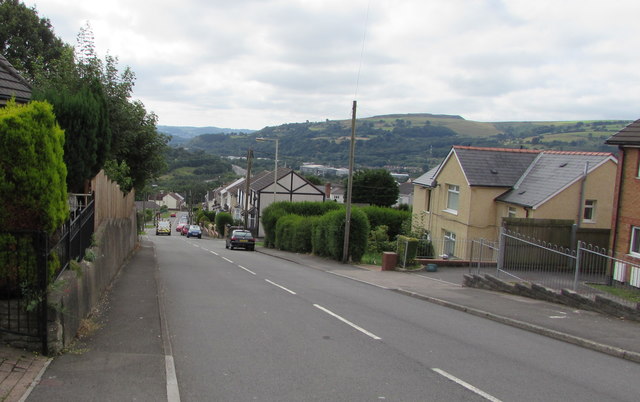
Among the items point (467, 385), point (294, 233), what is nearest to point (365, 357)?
point (467, 385)

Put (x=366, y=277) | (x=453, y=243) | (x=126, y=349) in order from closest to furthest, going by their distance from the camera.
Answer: (x=126, y=349)
(x=366, y=277)
(x=453, y=243)

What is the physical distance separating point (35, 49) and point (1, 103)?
58.6ft

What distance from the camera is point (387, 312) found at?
12562mm

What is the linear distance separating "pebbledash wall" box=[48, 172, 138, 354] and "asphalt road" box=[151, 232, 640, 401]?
1472 mm

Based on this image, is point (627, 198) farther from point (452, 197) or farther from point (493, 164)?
point (452, 197)

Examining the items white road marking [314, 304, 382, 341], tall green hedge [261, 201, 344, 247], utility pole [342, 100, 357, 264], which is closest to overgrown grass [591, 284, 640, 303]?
white road marking [314, 304, 382, 341]

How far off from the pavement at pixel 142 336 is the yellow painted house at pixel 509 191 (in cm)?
1014

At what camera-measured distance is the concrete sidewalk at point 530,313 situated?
9.80 metres

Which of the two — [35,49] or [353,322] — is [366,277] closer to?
[353,322]

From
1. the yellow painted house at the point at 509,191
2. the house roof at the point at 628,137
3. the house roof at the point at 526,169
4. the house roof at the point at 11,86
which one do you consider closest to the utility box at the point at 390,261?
the yellow painted house at the point at 509,191

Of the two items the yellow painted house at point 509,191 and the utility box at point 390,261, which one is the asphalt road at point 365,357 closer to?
the utility box at point 390,261

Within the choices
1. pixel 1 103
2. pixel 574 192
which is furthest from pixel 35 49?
pixel 574 192

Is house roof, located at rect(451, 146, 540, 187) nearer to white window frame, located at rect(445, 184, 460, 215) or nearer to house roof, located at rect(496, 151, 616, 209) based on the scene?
house roof, located at rect(496, 151, 616, 209)

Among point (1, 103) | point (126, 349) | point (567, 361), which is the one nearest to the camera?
point (126, 349)
